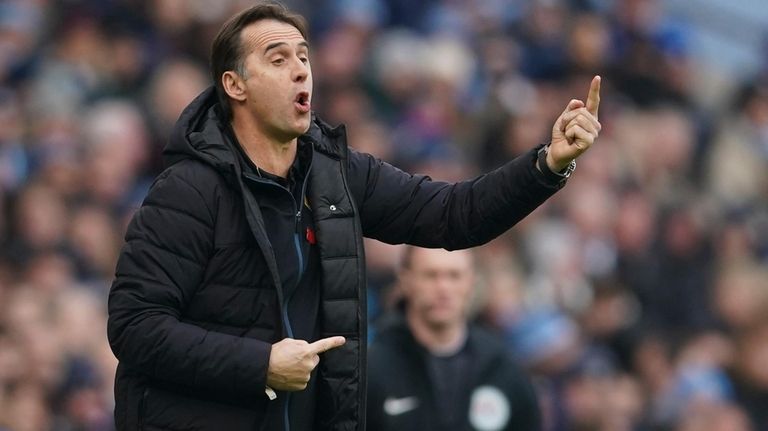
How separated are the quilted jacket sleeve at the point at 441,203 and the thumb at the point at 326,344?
0.44 m

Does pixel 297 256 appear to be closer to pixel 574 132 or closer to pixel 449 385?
pixel 574 132

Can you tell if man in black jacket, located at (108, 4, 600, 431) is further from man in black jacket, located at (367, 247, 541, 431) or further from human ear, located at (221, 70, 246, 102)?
man in black jacket, located at (367, 247, 541, 431)

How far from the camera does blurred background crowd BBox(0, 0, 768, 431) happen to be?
7.90 m

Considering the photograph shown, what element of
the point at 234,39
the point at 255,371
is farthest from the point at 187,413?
the point at 234,39

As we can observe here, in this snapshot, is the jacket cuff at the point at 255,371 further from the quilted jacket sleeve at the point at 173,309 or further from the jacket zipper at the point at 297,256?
the jacket zipper at the point at 297,256

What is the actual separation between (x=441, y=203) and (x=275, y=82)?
54 centimetres

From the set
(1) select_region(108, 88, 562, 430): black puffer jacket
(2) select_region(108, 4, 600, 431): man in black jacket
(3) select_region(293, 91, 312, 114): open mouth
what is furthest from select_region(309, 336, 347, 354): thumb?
(3) select_region(293, 91, 312, 114): open mouth

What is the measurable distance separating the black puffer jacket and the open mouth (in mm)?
145

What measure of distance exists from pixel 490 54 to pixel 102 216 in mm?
3524

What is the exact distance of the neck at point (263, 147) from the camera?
4.02m

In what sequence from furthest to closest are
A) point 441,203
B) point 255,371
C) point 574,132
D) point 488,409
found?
1. point 488,409
2. point 441,203
3. point 574,132
4. point 255,371

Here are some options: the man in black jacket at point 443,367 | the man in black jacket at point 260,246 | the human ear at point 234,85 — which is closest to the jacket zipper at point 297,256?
the man in black jacket at point 260,246

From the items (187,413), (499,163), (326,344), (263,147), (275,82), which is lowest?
(187,413)

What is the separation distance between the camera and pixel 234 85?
4023mm
